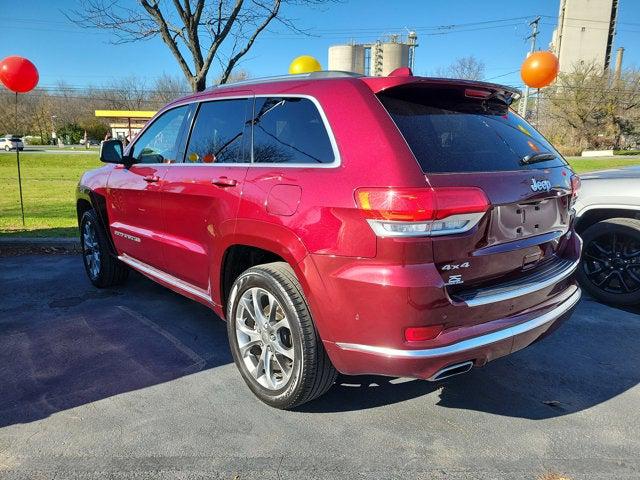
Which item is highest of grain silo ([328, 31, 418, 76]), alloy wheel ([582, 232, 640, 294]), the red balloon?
grain silo ([328, 31, 418, 76])

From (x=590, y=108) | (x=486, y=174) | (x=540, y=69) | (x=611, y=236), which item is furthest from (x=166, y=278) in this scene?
(x=590, y=108)

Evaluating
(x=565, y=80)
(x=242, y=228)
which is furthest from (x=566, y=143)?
(x=242, y=228)

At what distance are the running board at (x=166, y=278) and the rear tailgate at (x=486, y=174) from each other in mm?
1827

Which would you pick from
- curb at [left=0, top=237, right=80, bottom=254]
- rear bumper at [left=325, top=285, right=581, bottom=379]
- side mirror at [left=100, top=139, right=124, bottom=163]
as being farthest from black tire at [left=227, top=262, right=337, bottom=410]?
curb at [left=0, top=237, right=80, bottom=254]

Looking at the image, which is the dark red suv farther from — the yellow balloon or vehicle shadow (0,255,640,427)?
the yellow balloon

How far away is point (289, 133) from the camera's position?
276 centimetres

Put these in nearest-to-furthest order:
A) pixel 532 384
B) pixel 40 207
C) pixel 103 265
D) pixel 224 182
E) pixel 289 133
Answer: pixel 289 133 → pixel 224 182 → pixel 532 384 → pixel 103 265 → pixel 40 207

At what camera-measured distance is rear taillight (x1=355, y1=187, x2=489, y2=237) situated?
83.3 inches

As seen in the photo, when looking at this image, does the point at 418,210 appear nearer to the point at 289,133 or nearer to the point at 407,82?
the point at 407,82

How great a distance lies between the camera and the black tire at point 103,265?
4.90 meters

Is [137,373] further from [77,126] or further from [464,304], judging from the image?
[77,126]

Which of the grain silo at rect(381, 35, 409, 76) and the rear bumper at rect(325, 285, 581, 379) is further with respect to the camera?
the grain silo at rect(381, 35, 409, 76)

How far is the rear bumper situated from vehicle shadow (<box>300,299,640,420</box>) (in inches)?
22.4

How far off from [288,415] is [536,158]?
2087 millimetres
